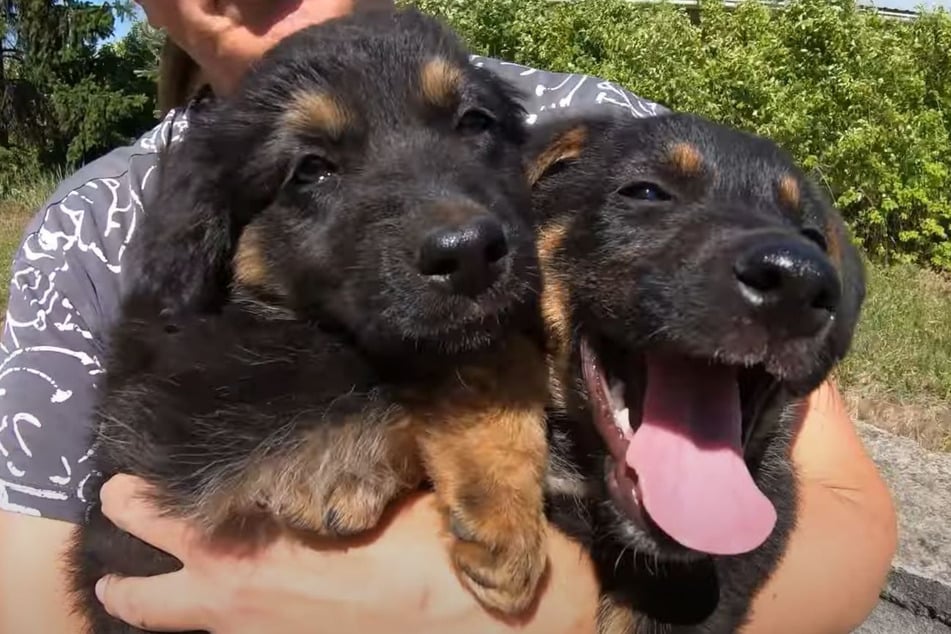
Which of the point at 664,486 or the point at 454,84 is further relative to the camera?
the point at 454,84

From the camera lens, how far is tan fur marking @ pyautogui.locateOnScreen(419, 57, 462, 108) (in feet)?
7.59

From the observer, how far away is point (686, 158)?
224cm

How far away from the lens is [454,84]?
234cm

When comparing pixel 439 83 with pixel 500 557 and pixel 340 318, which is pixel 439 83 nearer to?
pixel 340 318

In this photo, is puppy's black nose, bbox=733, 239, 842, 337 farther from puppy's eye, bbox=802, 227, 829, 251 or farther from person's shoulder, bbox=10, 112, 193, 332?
person's shoulder, bbox=10, 112, 193, 332

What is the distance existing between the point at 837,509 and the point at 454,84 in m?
1.41

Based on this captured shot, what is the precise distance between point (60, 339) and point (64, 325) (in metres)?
0.04

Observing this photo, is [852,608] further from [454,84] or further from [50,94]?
[50,94]

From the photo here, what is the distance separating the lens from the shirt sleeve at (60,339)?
223 centimetres

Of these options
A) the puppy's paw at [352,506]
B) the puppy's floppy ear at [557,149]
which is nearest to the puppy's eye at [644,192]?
the puppy's floppy ear at [557,149]

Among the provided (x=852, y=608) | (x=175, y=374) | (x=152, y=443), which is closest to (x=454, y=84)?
(x=175, y=374)

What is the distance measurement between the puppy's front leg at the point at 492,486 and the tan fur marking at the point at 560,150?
2.48 feet

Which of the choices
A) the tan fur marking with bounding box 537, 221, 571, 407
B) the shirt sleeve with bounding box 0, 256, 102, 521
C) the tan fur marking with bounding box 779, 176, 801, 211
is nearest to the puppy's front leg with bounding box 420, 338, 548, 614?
the tan fur marking with bounding box 537, 221, 571, 407

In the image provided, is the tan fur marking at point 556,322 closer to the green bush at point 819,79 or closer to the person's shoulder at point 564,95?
the person's shoulder at point 564,95
